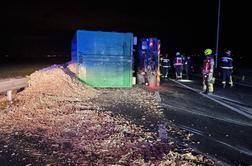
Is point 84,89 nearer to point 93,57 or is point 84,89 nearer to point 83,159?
point 93,57

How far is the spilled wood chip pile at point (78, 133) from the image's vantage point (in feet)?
→ 19.8

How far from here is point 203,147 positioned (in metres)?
6.91

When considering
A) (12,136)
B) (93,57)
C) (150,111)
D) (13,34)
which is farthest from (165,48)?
(12,136)

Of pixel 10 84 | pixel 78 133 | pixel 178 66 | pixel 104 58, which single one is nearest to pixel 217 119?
pixel 78 133

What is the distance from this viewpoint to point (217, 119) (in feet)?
31.7

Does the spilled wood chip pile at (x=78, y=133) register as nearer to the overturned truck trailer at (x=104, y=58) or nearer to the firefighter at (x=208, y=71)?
the overturned truck trailer at (x=104, y=58)

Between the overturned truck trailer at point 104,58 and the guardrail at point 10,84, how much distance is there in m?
3.57

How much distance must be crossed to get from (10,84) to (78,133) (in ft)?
14.7

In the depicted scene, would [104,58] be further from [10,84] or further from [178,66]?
[178,66]

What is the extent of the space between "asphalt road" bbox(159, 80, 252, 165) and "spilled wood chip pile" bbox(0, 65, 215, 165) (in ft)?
1.85

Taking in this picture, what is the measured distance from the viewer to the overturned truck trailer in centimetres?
1550

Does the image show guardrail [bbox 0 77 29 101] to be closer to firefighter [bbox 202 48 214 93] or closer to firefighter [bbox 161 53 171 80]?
firefighter [bbox 202 48 214 93]

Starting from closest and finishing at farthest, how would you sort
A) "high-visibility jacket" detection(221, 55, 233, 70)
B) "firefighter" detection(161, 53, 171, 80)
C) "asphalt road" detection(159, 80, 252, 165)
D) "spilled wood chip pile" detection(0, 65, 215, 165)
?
"spilled wood chip pile" detection(0, 65, 215, 165) → "asphalt road" detection(159, 80, 252, 165) → "high-visibility jacket" detection(221, 55, 233, 70) → "firefighter" detection(161, 53, 171, 80)

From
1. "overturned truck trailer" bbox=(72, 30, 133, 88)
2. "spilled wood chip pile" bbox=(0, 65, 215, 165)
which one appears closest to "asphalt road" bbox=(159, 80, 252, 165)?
"spilled wood chip pile" bbox=(0, 65, 215, 165)
